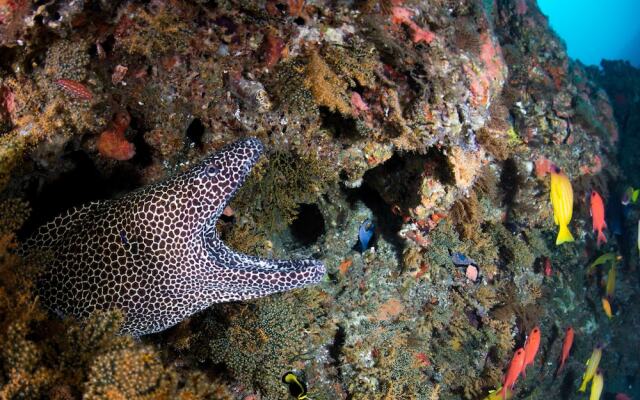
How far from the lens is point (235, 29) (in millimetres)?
3439

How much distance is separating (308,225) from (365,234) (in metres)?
0.84

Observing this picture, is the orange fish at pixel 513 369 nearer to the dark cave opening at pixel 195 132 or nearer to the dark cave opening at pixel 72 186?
the dark cave opening at pixel 195 132

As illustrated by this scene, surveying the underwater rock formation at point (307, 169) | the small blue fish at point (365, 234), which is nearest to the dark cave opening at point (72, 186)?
the underwater rock formation at point (307, 169)

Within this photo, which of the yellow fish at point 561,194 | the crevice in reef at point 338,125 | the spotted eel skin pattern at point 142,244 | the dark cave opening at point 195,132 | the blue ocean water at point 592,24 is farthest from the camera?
the blue ocean water at point 592,24

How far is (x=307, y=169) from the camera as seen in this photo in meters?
4.56

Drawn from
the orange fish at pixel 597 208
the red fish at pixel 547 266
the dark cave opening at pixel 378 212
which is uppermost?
the orange fish at pixel 597 208

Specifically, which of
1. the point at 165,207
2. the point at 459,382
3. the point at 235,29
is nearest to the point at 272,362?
the point at 165,207

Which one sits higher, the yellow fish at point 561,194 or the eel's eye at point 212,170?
the yellow fish at point 561,194

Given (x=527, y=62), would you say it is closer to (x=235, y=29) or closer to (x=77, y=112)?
(x=235, y=29)

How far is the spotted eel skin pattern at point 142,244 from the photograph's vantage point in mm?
2756

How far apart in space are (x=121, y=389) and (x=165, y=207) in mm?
1130

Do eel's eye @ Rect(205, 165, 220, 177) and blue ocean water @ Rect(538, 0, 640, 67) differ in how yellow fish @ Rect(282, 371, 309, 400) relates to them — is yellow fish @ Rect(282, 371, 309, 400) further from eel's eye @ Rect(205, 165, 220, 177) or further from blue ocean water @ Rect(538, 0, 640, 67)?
blue ocean water @ Rect(538, 0, 640, 67)

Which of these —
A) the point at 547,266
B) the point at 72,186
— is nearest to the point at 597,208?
the point at 547,266

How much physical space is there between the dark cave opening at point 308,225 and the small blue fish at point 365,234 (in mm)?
546
